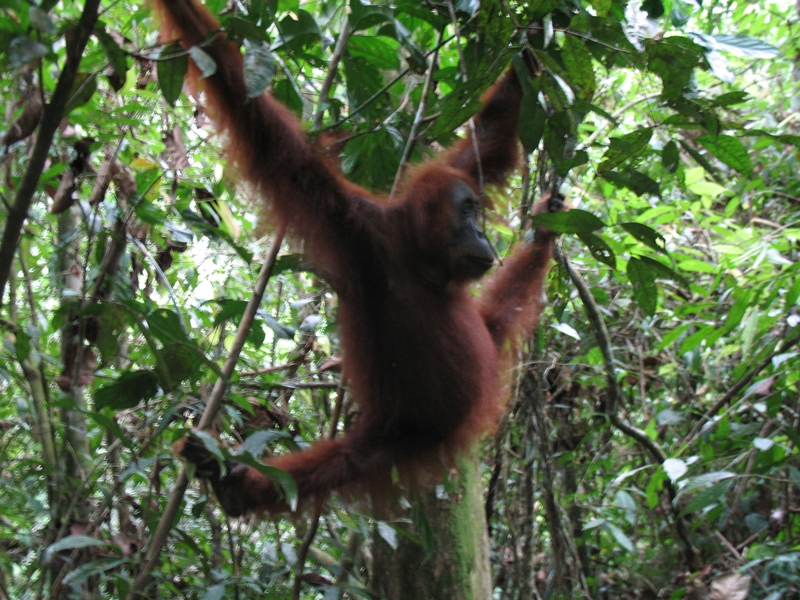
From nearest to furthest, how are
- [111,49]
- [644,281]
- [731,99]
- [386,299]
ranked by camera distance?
[111,49]
[731,99]
[644,281]
[386,299]

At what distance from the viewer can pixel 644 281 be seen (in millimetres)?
2346

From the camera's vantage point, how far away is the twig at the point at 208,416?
5.45 feet

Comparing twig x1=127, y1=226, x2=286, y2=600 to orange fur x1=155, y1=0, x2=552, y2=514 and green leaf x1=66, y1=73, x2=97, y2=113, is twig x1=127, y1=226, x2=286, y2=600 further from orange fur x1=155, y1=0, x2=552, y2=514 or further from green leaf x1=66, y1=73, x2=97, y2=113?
green leaf x1=66, y1=73, x2=97, y2=113

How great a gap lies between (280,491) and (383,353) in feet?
2.11

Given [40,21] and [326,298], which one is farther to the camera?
[326,298]

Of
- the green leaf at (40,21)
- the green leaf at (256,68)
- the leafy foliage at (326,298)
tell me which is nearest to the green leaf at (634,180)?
the leafy foliage at (326,298)

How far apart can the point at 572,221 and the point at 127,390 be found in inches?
53.8

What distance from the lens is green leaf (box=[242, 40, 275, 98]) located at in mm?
1515

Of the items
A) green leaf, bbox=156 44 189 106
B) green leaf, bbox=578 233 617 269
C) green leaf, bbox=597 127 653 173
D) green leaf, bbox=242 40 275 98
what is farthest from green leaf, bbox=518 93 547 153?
green leaf, bbox=156 44 189 106

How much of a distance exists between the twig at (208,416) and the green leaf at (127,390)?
7.7 inches

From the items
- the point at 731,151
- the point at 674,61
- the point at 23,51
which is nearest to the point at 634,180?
the point at 731,151

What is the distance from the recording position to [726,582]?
2812mm

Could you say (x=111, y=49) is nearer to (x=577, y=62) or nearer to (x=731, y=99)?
(x=577, y=62)

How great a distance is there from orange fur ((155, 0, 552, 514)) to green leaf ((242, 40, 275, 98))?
19.5 inches
